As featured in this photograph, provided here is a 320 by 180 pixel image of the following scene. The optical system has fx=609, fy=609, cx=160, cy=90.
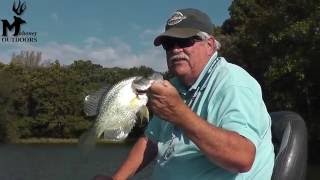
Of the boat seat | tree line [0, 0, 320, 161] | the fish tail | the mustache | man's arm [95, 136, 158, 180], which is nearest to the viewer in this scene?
the fish tail

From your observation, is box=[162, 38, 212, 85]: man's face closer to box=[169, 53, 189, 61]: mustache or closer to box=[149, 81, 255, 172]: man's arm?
box=[169, 53, 189, 61]: mustache

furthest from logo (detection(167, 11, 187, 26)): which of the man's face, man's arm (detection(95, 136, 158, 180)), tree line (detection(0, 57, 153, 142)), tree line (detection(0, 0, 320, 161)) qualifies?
tree line (detection(0, 57, 153, 142))

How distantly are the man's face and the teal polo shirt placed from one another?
5 cm

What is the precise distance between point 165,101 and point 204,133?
0.24 meters

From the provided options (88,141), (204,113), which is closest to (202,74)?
(204,113)

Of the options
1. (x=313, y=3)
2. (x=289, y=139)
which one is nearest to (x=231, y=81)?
(x=289, y=139)

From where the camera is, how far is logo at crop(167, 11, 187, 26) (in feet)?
11.0

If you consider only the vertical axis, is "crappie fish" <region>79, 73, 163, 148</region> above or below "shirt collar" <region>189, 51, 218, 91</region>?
below

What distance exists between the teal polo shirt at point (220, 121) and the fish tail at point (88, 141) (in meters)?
0.44

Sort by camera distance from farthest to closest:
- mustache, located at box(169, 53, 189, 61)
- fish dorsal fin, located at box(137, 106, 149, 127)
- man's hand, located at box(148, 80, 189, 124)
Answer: mustache, located at box(169, 53, 189, 61)
fish dorsal fin, located at box(137, 106, 149, 127)
man's hand, located at box(148, 80, 189, 124)

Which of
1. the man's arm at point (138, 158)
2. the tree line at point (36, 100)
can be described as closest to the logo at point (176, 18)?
the man's arm at point (138, 158)

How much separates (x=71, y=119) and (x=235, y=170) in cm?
5578

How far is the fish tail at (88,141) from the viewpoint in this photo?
3170mm

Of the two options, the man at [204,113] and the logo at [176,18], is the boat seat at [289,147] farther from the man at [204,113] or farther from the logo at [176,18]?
the logo at [176,18]
